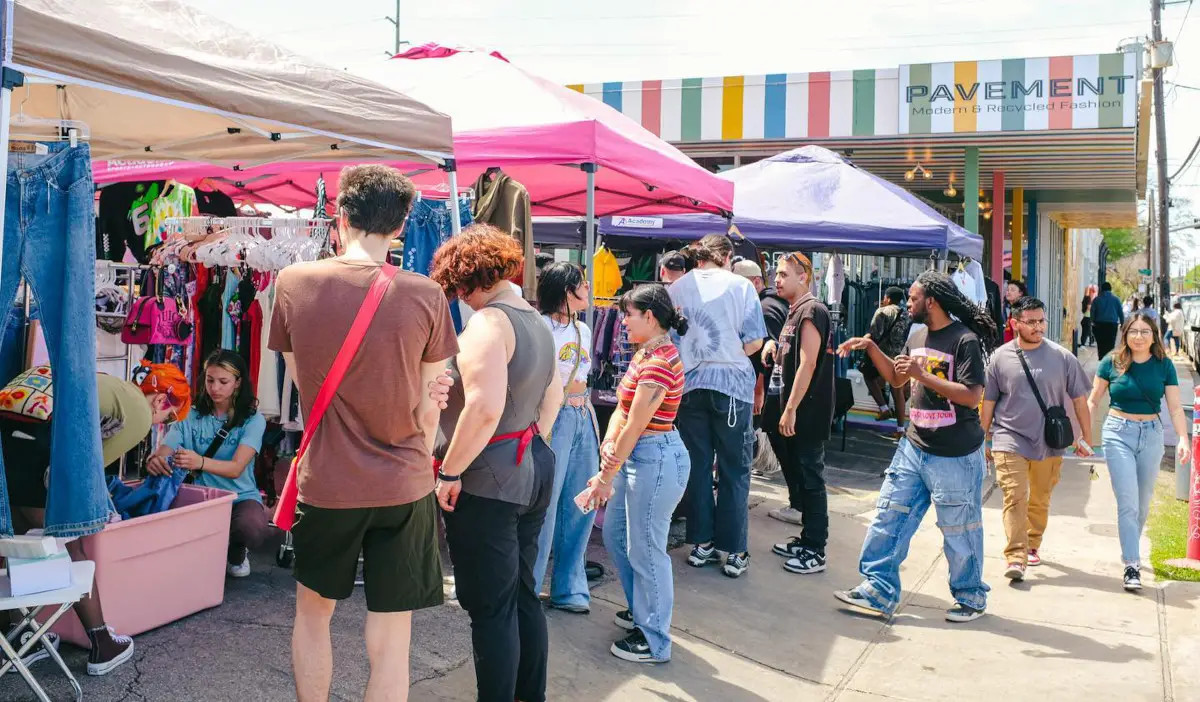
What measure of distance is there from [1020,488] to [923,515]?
1.19m

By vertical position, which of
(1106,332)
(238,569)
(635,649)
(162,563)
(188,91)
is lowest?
(635,649)

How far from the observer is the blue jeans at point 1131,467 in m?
5.92

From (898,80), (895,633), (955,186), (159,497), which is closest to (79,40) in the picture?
(159,497)

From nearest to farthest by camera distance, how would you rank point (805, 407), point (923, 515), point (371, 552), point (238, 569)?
point (371, 552), point (238, 569), point (923, 515), point (805, 407)

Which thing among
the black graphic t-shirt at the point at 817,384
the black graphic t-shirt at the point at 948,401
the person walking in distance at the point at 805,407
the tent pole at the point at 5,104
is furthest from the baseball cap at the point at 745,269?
the tent pole at the point at 5,104

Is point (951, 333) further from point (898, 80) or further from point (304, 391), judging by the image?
point (898, 80)

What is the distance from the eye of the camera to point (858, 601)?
5449mm

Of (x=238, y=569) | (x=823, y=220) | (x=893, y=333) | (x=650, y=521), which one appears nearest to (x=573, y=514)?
(x=650, y=521)

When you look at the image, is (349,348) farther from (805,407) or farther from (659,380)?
(805,407)

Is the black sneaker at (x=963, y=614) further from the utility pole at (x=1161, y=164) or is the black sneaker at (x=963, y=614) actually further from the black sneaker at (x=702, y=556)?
the utility pole at (x=1161, y=164)

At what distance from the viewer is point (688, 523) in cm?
603

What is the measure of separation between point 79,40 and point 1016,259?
20539mm

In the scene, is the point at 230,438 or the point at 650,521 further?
the point at 230,438

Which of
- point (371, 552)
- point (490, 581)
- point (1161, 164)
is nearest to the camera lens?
point (371, 552)
